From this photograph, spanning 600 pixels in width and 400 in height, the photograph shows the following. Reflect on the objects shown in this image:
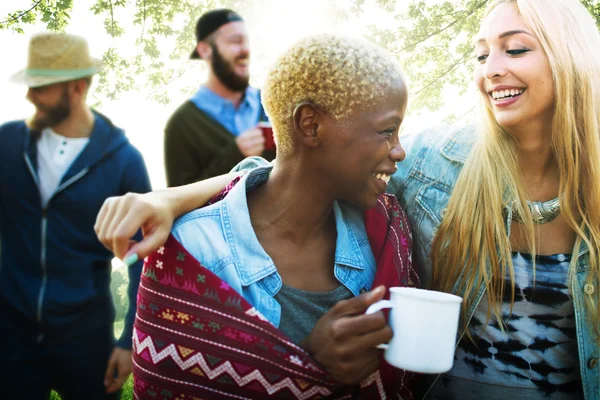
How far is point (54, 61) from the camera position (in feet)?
10.6

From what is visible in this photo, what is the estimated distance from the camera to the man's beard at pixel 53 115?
10.1 ft

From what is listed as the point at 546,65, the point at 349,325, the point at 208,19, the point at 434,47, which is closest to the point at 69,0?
the point at 208,19

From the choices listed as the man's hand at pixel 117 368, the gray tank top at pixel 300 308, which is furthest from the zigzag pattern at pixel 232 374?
the man's hand at pixel 117 368

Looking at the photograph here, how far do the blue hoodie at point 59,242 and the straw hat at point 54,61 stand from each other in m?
0.33

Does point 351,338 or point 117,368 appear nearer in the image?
point 351,338

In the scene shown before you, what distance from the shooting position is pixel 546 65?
6.91 ft

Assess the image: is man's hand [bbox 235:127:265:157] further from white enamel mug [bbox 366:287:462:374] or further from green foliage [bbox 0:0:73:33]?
green foliage [bbox 0:0:73:33]

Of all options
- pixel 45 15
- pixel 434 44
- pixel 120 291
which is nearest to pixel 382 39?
pixel 434 44

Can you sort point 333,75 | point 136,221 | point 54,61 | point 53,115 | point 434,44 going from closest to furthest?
point 136,221
point 333,75
point 53,115
point 54,61
point 434,44

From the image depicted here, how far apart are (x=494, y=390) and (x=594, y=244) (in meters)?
0.68

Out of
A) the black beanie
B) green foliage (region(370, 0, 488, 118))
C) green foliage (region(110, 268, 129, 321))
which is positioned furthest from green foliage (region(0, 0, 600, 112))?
green foliage (region(110, 268, 129, 321))

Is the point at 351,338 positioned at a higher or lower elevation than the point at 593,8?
lower

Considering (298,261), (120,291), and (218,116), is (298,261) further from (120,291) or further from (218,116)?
(120,291)

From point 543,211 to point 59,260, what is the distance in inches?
90.4
